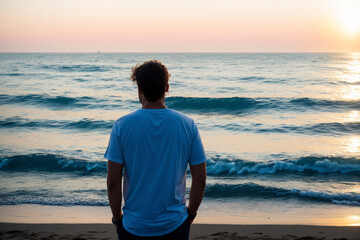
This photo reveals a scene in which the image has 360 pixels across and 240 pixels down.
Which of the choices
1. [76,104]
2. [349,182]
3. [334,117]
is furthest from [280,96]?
[349,182]

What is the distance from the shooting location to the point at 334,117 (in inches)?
649

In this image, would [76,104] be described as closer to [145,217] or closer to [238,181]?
[238,181]

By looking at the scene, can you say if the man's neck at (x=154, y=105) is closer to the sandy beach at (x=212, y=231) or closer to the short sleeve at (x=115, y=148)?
the short sleeve at (x=115, y=148)

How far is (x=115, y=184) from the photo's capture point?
6.69ft

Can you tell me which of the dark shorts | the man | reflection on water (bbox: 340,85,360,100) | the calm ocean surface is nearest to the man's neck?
the man

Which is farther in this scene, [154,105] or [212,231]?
[212,231]

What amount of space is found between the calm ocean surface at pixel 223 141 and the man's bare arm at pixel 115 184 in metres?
4.69

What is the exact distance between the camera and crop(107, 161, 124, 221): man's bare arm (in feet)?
6.40

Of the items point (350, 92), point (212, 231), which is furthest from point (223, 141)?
point (350, 92)

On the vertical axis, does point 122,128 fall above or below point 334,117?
above

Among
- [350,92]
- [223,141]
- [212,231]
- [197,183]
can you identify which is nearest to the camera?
[197,183]

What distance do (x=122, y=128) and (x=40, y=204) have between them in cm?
546

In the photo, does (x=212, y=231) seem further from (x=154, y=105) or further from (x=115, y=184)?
(x=154, y=105)

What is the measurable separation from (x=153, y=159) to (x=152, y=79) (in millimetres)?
438
